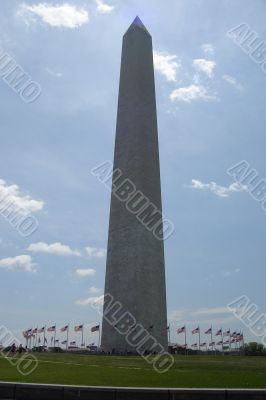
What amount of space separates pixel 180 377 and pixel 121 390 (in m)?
4.88

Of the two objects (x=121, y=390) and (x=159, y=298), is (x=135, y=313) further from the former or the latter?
(x=121, y=390)

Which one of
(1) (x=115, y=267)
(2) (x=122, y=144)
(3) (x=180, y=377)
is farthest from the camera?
(2) (x=122, y=144)

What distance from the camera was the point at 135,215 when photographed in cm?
4178

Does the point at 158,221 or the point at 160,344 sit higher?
the point at 158,221

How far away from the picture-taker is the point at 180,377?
1573 cm

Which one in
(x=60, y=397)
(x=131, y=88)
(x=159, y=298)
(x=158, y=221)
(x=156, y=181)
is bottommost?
(x=60, y=397)

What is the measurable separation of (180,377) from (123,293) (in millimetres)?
24443

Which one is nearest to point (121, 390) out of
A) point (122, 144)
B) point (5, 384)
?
point (5, 384)

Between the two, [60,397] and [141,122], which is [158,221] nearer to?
[141,122]

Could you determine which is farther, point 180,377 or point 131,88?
point 131,88

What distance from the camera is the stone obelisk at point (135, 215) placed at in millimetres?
39531

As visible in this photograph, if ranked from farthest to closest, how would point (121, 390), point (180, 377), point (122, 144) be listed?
1. point (122, 144)
2. point (180, 377)
3. point (121, 390)

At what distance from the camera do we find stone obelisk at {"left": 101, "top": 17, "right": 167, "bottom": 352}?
3953 centimetres

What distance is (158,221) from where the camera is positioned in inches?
1677
